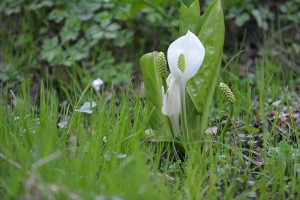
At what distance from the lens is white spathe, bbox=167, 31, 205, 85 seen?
206 cm

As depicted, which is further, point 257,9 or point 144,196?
point 257,9

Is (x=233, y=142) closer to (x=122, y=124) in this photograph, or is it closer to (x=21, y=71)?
(x=122, y=124)

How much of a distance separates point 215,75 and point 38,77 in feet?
6.28

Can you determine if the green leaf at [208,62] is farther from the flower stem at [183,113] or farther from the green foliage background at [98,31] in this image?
the green foliage background at [98,31]

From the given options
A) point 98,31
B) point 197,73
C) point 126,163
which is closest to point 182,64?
point 197,73

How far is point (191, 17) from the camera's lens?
2.23 meters

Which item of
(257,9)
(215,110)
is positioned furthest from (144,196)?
(257,9)

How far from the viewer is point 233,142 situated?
2.35 metres

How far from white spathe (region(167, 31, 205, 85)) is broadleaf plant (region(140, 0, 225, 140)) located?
117 mm

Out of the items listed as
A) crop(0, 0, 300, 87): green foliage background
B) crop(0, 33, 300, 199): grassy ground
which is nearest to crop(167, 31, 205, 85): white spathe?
crop(0, 33, 300, 199): grassy ground

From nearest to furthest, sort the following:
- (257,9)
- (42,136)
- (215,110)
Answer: (42,136)
(215,110)
(257,9)

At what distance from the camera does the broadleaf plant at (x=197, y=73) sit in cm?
218

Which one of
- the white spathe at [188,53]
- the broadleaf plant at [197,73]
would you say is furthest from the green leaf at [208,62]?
the white spathe at [188,53]

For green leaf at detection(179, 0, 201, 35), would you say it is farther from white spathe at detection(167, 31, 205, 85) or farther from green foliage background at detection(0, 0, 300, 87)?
green foliage background at detection(0, 0, 300, 87)
